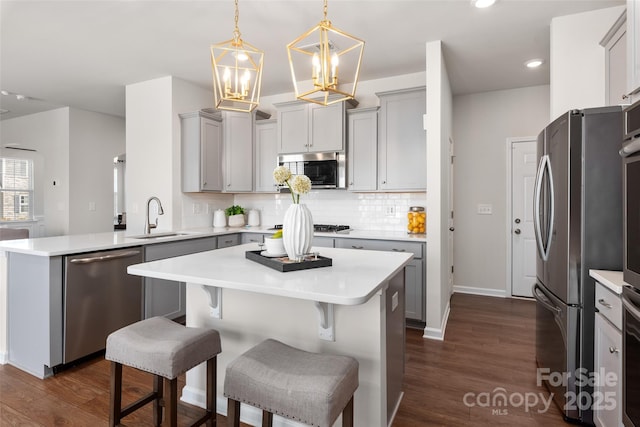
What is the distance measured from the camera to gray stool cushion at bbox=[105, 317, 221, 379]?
1521 millimetres

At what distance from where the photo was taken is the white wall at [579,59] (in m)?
2.72

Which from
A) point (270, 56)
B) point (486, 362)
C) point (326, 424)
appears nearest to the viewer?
point (326, 424)

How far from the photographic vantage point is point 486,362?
276 centimetres

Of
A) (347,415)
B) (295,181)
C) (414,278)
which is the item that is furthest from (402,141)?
(347,415)

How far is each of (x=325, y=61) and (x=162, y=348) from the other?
143 centimetres

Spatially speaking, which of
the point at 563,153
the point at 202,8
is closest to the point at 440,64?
the point at 563,153

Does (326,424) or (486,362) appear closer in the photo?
(326,424)

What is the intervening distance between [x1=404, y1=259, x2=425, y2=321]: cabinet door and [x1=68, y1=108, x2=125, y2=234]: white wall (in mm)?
5152

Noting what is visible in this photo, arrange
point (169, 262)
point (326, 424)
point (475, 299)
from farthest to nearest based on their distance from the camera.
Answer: point (475, 299)
point (169, 262)
point (326, 424)

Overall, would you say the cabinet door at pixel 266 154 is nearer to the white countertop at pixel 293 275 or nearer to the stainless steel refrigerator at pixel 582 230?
the white countertop at pixel 293 275

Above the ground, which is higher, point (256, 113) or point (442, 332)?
point (256, 113)

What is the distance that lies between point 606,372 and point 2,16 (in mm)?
4854

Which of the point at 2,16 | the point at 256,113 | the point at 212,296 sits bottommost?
the point at 212,296

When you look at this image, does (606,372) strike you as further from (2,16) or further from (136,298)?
(2,16)
